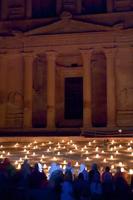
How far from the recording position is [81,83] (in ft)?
135

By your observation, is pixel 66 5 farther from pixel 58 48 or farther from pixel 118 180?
pixel 118 180

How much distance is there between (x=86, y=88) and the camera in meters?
37.3

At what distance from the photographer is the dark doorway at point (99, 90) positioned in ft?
128

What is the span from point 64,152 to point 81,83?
15242 millimetres

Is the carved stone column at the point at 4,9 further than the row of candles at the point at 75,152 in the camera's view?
Result: Yes

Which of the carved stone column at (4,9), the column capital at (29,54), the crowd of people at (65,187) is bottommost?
the crowd of people at (65,187)

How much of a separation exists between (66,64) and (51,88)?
174 inches

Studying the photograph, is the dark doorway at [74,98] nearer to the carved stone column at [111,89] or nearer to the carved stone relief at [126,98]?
the carved stone column at [111,89]

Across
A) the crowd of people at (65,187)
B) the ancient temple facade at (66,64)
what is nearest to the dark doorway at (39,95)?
the ancient temple facade at (66,64)

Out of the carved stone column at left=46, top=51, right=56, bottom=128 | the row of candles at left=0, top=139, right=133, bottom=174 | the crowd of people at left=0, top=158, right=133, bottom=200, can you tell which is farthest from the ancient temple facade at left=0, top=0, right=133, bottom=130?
the crowd of people at left=0, top=158, right=133, bottom=200

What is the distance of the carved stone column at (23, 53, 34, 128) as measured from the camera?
124 feet

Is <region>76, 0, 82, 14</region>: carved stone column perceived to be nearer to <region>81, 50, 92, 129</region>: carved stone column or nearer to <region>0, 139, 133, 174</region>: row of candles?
<region>81, 50, 92, 129</region>: carved stone column

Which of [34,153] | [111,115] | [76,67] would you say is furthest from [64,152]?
[76,67]

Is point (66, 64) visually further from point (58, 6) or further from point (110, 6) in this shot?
point (110, 6)
